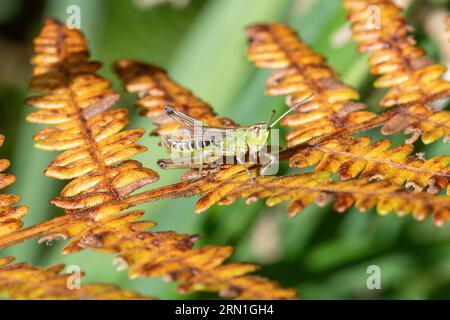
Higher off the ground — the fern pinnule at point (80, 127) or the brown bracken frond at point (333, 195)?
the fern pinnule at point (80, 127)

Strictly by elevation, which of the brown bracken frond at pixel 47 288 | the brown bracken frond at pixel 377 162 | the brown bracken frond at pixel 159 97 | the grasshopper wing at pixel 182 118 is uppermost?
the brown bracken frond at pixel 159 97

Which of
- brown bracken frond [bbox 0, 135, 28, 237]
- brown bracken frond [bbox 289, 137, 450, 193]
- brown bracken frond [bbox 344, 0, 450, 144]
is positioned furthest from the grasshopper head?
brown bracken frond [bbox 0, 135, 28, 237]

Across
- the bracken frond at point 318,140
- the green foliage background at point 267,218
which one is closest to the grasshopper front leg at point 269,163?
the bracken frond at point 318,140

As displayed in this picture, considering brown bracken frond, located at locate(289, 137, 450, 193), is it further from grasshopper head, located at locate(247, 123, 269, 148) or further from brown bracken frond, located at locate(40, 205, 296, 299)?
brown bracken frond, located at locate(40, 205, 296, 299)

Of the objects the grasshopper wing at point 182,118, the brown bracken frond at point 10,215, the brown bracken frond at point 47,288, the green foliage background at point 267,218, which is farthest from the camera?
the green foliage background at point 267,218

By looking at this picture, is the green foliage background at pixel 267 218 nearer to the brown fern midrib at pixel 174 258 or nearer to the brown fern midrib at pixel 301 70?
the brown fern midrib at pixel 301 70

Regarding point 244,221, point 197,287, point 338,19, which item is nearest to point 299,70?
point 338,19

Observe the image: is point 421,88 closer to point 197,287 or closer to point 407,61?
point 407,61
